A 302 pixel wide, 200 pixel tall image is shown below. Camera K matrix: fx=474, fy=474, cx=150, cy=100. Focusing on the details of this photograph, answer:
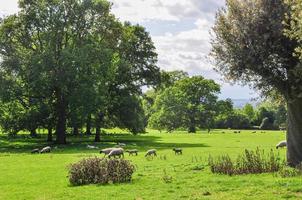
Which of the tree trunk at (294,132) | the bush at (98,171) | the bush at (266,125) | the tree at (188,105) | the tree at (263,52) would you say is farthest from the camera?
the bush at (266,125)

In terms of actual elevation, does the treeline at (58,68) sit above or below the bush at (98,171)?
above

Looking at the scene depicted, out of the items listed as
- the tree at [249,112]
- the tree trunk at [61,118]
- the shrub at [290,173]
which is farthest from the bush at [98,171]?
the tree at [249,112]

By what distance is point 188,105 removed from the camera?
132 metres

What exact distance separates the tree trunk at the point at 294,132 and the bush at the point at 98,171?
1024cm

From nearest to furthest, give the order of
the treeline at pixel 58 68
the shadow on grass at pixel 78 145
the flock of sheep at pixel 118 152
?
the flock of sheep at pixel 118 152 → the shadow on grass at pixel 78 145 → the treeline at pixel 58 68

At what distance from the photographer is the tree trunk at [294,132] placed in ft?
95.3

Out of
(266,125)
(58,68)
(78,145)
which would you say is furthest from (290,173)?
(266,125)

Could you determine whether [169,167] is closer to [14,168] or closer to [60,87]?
[14,168]

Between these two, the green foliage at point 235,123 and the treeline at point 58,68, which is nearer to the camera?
the treeline at point 58,68

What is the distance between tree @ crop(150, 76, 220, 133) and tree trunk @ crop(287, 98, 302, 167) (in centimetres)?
10038

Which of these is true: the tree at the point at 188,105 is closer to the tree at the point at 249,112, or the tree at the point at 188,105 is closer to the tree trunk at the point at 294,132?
the tree at the point at 249,112

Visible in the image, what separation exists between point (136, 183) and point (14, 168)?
14.9 meters

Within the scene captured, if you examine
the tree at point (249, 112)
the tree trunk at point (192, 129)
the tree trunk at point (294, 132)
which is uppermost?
the tree at point (249, 112)

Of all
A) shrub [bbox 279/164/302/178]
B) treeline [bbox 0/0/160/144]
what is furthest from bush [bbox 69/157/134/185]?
treeline [bbox 0/0/160/144]
